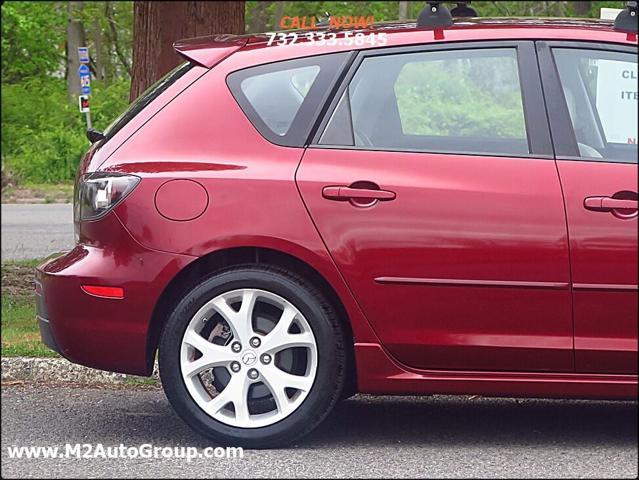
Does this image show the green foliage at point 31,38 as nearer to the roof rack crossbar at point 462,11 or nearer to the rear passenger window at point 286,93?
the roof rack crossbar at point 462,11

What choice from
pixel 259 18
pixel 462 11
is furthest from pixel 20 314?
pixel 259 18

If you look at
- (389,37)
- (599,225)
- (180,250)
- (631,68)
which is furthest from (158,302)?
(631,68)

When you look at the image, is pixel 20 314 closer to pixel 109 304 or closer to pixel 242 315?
pixel 109 304

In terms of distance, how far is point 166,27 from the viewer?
8.23m

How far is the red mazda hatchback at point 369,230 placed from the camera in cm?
455

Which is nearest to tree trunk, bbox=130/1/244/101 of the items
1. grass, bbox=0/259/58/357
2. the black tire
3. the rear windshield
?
grass, bbox=0/259/58/357

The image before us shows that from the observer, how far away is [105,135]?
16.6 ft

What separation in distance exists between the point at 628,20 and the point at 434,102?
80 centimetres

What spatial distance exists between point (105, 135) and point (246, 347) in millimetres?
1080

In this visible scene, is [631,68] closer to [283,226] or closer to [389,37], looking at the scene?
[389,37]

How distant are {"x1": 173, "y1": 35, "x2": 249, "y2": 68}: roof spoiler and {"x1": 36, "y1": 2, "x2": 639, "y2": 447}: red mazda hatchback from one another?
0.08m

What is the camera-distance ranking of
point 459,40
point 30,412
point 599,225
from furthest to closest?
1. point 30,412
2. point 459,40
3. point 599,225

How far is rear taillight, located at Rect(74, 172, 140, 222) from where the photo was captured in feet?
15.6

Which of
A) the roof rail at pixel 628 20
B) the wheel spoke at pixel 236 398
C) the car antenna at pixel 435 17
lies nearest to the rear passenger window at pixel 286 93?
the car antenna at pixel 435 17
